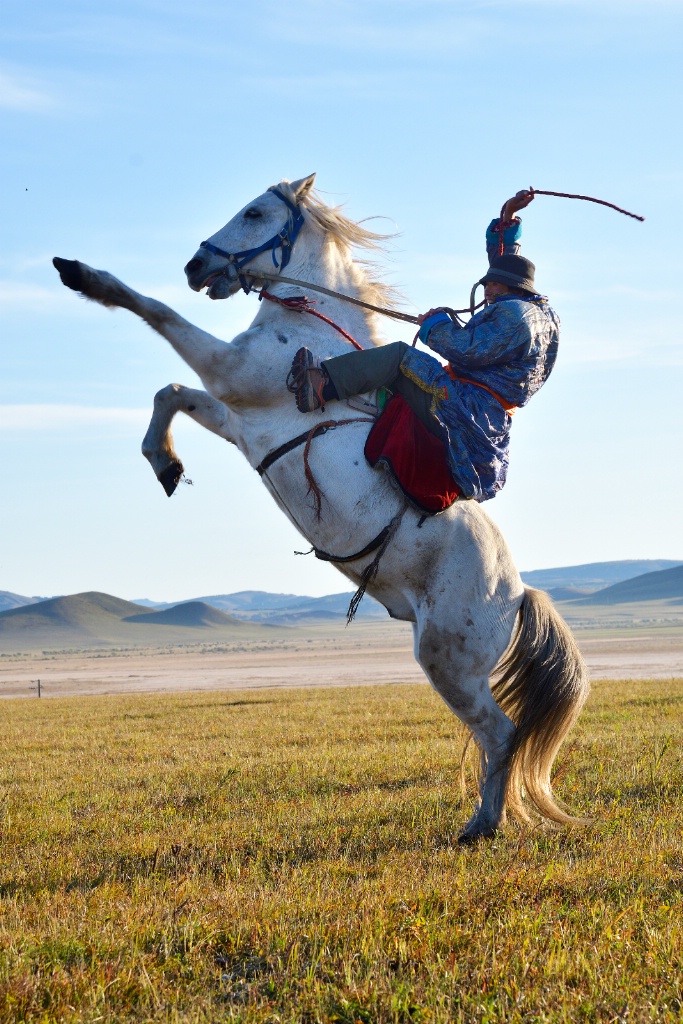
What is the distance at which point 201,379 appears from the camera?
5.57 m

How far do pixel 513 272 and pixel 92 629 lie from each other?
184m

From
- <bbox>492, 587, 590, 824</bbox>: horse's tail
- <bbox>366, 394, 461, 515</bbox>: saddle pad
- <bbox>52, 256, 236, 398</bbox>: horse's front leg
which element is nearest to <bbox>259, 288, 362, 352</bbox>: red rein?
<bbox>52, 256, 236, 398</bbox>: horse's front leg

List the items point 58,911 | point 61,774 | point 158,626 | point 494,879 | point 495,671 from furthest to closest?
point 158,626
point 61,774
point 495,671
point 494,879
point 58,911

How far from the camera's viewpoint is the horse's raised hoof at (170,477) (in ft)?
20.7

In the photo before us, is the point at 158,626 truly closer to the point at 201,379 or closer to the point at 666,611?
the point at 666,611

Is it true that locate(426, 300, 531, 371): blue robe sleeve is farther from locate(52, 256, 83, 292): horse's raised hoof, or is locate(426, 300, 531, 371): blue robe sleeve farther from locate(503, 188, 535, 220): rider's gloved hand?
locate(52, 256, 83, 292): horse's raised hoof

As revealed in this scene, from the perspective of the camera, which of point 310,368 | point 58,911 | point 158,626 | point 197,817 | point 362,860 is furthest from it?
point 158,626

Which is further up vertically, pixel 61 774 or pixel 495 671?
pixel 495 671

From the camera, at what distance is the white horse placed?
5.43 m

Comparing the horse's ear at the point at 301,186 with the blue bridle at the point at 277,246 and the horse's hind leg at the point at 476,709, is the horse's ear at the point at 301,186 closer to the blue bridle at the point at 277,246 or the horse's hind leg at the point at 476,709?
the blue bridle at the point at 277,246

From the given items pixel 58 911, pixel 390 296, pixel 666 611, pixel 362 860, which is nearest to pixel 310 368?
pixel 390 296

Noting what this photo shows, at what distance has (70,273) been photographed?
18.3 ft

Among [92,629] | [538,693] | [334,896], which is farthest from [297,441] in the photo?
[92,629]

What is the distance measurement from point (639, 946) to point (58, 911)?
2.37 metres
